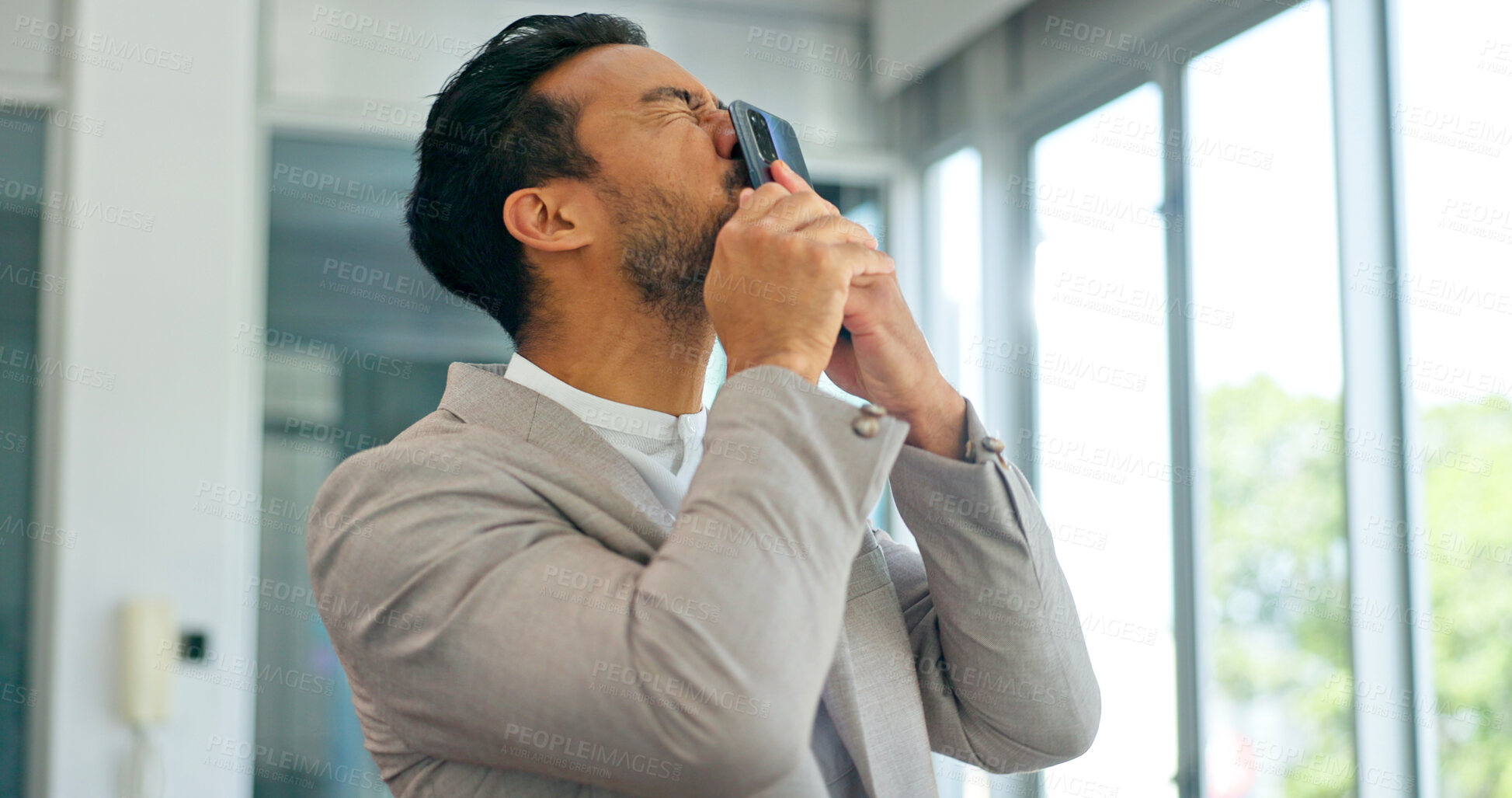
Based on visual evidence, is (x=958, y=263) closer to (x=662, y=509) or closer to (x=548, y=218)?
(x=548, y=218)

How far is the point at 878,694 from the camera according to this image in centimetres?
99

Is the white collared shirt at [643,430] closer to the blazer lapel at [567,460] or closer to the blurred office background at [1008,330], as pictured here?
the blazer lapel at [567,460]

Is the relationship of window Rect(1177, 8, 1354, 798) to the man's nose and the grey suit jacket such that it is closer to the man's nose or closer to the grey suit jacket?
the grey suit jacket

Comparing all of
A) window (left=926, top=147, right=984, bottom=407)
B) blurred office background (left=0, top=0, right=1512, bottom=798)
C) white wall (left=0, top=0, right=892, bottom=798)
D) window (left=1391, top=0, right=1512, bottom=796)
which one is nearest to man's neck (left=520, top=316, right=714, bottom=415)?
blurred office background (left=0, top=0, right=1512, bottom=798)

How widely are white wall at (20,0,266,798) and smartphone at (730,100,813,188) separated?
2.25m


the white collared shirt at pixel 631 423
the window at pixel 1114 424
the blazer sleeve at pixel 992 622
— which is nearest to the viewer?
the blazer sleeve at pixel 992 622

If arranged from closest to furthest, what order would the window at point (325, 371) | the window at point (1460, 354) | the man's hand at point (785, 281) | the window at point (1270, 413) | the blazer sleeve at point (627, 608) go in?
the blazer sleeve at point (627, 608) → the man's hand at point (785, 281) → the window at point (1460, 354) → the window at point (1270, 413) → the window at point (325, 371)

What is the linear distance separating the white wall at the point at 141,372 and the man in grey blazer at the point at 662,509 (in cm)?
A: 190

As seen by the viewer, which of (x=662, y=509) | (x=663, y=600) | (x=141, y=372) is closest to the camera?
(x=663, y=600)

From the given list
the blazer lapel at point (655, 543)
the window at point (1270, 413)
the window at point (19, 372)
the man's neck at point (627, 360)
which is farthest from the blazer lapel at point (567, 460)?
the window at point (19, 372)

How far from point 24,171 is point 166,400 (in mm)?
725

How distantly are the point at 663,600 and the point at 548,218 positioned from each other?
0.57 metres

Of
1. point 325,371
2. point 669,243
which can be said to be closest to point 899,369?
point 669,243

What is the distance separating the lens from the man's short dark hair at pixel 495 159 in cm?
120
